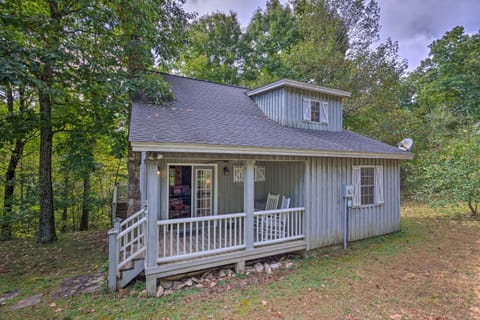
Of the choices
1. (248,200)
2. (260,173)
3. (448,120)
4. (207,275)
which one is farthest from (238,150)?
(448,120)

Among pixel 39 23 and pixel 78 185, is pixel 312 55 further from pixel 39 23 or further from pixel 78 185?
pixel 78 185

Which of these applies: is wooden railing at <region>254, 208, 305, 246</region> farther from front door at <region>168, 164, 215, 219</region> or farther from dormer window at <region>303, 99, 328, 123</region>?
dormer window at <region>303, 99, 328, 123</region>

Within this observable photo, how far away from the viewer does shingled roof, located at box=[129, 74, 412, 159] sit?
14.9 ft

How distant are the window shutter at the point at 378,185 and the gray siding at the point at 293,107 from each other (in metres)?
2.22

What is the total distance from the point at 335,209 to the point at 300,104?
3.78 meters

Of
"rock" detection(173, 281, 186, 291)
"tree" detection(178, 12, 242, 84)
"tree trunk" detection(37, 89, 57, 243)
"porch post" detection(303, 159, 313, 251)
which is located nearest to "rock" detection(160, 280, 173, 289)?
"rock" detection(173, 281, 186, 291)

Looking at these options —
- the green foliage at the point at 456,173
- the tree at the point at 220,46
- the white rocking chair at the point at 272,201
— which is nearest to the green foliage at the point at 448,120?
the green foliage at the point at 456,173

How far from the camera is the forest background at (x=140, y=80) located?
703 centimetres

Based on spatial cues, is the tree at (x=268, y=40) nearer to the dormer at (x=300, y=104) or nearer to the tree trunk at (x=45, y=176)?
the dormer at (x=300, y=104)

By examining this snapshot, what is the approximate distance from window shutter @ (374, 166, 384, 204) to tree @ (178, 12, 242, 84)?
14.2 m

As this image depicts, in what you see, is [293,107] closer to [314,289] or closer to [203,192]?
[203,192]

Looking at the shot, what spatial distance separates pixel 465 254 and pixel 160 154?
8269mm

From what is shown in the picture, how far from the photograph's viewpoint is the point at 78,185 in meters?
12.4

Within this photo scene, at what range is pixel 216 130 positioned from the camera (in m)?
5.51
